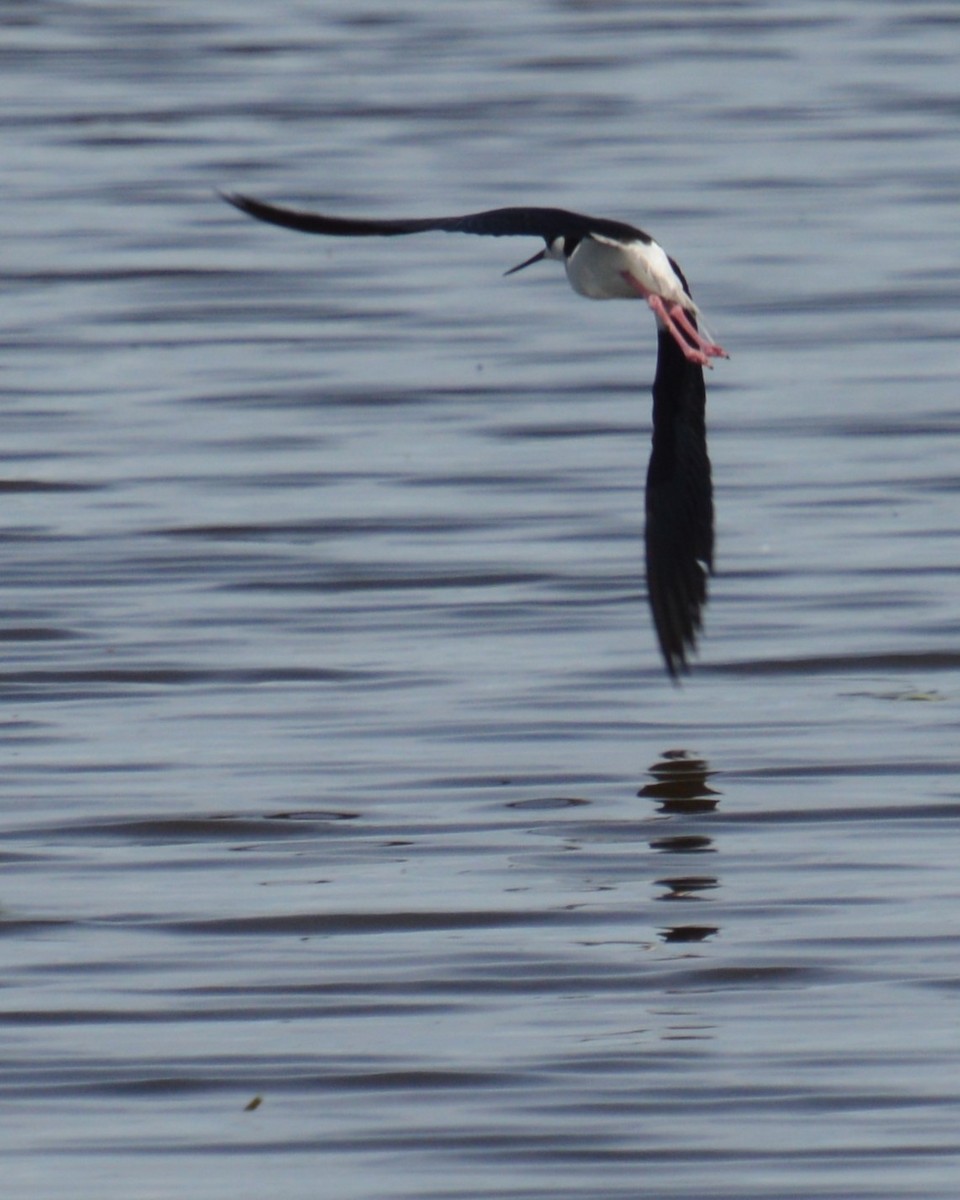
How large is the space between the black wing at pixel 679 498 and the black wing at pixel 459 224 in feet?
2.44

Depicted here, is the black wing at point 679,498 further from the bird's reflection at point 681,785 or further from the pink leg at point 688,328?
the bird's reflection at point 681,785

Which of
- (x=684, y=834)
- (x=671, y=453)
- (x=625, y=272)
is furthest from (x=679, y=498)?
(x=684, y=834)

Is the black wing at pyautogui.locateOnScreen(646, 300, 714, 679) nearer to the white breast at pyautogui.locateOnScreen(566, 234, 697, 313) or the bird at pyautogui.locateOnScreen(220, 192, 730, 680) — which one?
the bird at pyautogui.locateOnScreen(220, 192, 730, 680)

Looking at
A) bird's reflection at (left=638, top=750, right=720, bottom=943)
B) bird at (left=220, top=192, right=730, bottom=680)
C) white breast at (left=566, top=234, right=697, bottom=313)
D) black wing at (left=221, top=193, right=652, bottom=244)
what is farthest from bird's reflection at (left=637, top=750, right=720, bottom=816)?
black wing at (left=221, top=193, right=652, bottom=244)

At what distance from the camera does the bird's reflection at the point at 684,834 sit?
16.6ft

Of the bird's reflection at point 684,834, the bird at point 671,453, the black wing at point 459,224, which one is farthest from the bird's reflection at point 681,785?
the black wing at point 459,224

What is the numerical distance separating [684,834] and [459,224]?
1180mm

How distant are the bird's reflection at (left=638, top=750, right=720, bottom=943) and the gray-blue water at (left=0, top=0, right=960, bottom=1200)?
0.03ft

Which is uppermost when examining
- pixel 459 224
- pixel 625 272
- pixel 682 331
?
pixel 459 224

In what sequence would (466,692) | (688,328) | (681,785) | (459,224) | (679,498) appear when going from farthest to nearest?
(466,692), (679,498), (688,328), (681,785), (459,224)

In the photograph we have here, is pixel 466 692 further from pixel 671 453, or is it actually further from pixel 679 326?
pixel 679 326

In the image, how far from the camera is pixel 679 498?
6.11 m

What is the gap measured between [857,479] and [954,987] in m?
3.63

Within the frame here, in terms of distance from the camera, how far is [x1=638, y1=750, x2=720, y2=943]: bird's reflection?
5055mm
